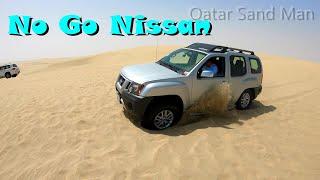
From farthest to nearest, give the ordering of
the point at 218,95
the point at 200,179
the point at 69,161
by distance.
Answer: the point at 218,95, the point at 69,161, the point at 200,179

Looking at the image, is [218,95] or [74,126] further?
[218,95]

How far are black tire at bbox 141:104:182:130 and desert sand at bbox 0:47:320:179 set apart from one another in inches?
7.0

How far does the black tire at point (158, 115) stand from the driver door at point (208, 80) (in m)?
0.70

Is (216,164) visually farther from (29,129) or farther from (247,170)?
(29,129)

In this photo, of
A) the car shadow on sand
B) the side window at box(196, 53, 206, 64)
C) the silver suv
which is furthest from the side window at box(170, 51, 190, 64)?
the car shadow on sand

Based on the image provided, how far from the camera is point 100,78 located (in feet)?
44.7

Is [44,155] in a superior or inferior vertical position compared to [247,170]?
superior

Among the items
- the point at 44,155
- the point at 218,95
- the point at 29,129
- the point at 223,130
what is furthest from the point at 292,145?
the point at 29,129

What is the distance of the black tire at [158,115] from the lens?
696 centimetres

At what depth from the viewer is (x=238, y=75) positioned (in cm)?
880

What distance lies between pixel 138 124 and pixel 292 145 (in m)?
3.57

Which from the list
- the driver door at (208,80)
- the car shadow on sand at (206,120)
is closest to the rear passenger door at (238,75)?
the driver door at (208,80)

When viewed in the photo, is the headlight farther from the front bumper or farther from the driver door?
the driver door

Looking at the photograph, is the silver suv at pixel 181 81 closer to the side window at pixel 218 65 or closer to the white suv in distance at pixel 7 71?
the side window at pixel 218 65
